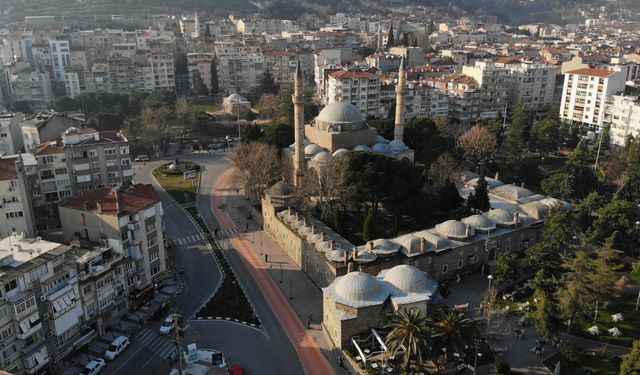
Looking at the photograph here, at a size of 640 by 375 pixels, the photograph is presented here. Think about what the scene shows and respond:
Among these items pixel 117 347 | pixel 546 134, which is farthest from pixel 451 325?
pixel 546 134

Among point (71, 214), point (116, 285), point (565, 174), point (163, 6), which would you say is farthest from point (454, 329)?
point (163, 6)

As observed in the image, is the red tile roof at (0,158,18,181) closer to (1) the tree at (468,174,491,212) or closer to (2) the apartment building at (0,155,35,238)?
(2) the apartment building at (0,155,35,238)

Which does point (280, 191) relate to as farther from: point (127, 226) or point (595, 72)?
point (595, 72)

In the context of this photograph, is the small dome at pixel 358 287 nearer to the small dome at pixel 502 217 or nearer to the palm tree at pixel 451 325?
the palm tree at pixel 451 325

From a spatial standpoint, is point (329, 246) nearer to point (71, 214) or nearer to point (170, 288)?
point (170, 288)

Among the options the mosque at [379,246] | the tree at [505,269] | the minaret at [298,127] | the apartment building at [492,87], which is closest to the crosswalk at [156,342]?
the mosque at [379,246]

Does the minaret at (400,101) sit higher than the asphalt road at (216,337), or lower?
higher
